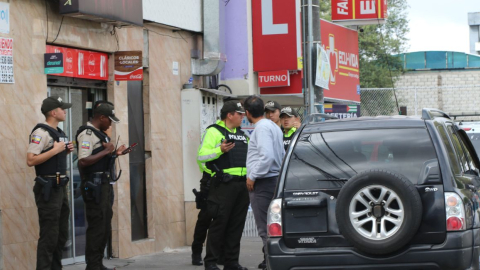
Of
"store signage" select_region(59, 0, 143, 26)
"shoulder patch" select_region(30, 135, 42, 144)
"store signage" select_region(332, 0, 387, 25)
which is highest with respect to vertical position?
"store signage" select_region(332, 0, 387, 25)

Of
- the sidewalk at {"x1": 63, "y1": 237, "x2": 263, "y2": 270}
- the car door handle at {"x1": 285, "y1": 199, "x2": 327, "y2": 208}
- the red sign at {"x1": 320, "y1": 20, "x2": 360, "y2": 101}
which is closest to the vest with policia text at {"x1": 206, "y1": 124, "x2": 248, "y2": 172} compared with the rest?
the sidewalk at {"x1": 63, "y1": 237, "x2": 263, "y2": 270}

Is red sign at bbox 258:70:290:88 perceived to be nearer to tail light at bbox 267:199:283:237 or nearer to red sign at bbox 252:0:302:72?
red sign at bbox 252:0:302:72

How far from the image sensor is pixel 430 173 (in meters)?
6.30

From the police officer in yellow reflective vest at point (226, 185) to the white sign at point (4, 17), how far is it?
8.56 feet

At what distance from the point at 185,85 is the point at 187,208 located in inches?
77.5

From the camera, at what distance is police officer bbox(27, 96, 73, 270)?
8609 millimetres

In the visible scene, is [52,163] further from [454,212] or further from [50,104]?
[454,212]

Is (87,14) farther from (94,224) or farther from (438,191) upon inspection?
(438,191)

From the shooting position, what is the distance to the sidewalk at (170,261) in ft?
34.8

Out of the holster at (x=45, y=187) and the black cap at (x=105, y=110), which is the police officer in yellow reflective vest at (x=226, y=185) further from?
the holster at (x=45, y=187)

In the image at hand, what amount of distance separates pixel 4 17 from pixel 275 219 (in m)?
4.42

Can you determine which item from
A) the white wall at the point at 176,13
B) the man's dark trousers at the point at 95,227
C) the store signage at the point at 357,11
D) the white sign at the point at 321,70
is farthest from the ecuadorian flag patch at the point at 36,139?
the store signage at the point at 357,11

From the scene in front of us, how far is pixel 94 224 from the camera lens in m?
9.15

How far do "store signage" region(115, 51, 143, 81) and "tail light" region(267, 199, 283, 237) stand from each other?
5.04 m
